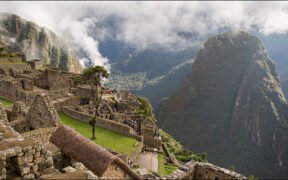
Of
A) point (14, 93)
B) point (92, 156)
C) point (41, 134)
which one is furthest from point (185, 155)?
point (92, 156)

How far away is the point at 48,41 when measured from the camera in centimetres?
15700

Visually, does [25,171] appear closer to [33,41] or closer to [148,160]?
[148,160]

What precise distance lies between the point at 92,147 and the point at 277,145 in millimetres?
→ 149364

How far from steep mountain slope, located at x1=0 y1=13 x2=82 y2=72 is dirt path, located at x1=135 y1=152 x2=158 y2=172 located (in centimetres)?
11296

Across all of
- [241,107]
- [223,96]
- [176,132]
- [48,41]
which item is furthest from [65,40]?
[241,107]

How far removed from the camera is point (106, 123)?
21.6m

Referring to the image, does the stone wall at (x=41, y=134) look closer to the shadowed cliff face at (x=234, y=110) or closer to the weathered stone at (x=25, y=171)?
the weathered stone at (x=25, y=171)

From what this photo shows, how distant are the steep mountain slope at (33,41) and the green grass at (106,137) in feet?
361

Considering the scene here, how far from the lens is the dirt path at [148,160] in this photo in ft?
59.3

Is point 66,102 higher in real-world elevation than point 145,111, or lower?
higher

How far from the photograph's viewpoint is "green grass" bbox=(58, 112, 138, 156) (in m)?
17.9

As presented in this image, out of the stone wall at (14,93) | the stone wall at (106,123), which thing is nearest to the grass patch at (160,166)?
the stone wall at (106,123)

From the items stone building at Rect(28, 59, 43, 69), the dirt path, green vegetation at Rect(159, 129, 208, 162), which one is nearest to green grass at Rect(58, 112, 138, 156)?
the dirt path

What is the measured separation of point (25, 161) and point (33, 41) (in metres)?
161
